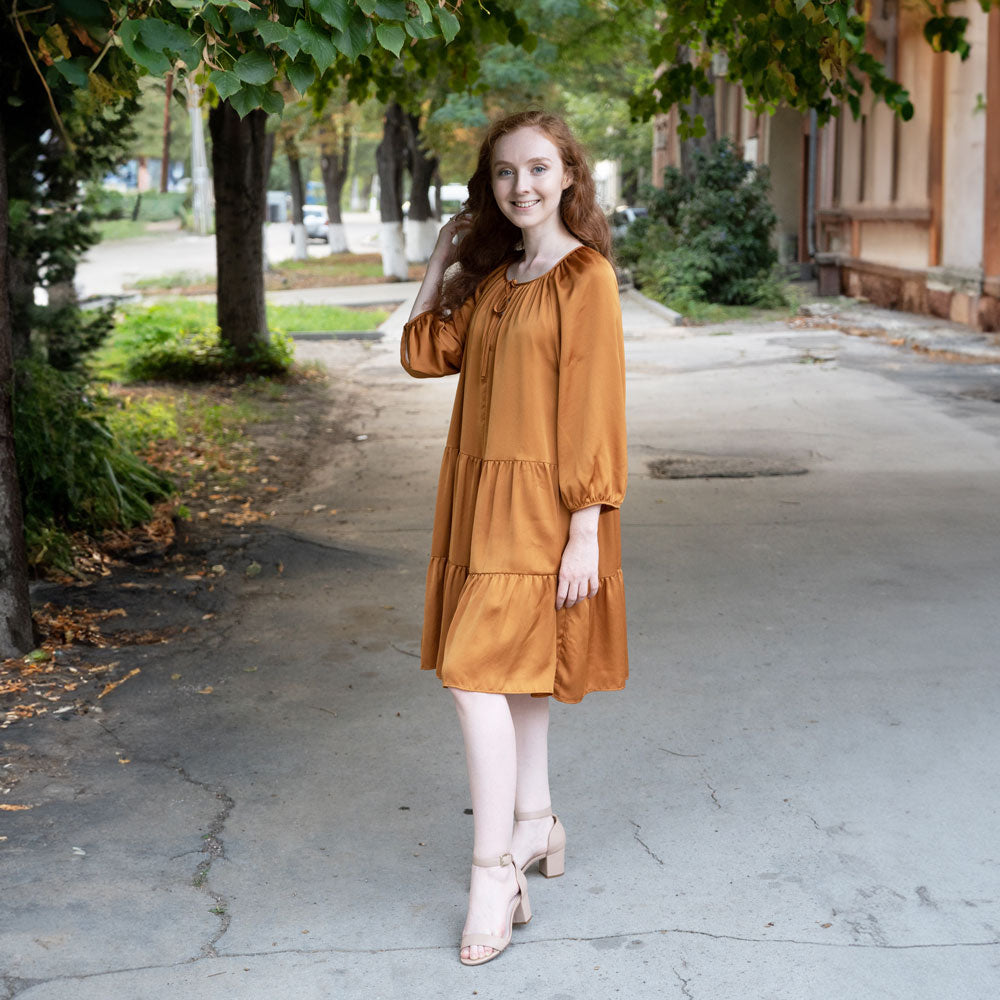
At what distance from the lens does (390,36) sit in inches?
134

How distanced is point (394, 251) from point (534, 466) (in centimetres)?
2629

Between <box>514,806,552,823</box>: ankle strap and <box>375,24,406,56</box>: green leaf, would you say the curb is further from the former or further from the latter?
<box>514,806,552,823</box>: ankle strap

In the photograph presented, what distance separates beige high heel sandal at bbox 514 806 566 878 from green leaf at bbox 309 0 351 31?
202 cm

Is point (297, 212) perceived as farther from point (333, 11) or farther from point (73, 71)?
point (333, 11)

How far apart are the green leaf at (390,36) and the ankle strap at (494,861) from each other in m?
1.96

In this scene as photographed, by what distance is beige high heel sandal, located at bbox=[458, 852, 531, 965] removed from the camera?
3.09 metres

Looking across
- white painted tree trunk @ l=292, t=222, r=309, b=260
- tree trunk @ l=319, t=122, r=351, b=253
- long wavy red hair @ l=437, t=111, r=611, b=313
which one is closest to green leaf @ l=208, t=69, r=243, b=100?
long wavy red hair @ l=437, t=111, r=611, b=313

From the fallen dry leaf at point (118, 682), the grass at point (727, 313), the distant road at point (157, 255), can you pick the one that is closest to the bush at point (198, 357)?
the grass at point (727, 313)

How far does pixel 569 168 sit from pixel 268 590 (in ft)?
11.4

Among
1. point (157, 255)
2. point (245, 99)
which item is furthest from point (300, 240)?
point (245, 99)

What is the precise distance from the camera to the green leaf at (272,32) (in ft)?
A: 11.0

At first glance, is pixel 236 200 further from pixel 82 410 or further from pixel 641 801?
pixel 641 801

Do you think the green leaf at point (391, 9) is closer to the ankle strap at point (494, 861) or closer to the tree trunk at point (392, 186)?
the ankle strap at point (494, 861)

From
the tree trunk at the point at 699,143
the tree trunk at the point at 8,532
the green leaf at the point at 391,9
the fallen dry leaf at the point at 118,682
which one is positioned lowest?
the fallen dry leaf at the point at 118,682
